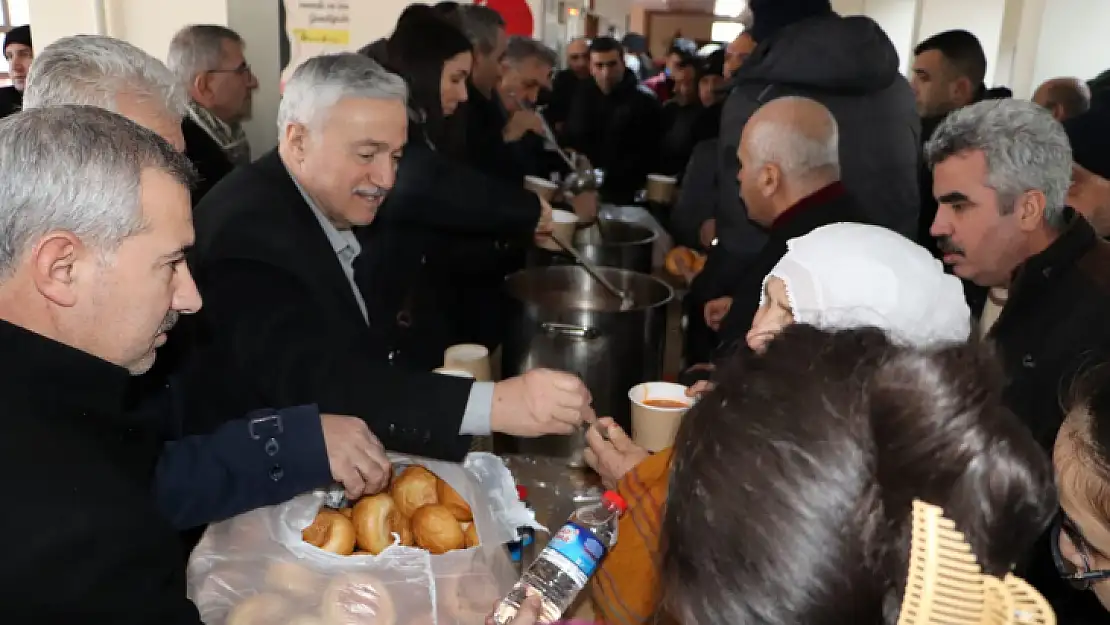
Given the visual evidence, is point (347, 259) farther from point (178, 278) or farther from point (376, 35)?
point (376, 35)

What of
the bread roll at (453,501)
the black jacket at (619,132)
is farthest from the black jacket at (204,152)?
the black jacket at (619,132)

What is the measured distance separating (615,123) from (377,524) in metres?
4.07

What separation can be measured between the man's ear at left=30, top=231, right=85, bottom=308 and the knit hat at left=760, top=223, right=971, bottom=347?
92cm

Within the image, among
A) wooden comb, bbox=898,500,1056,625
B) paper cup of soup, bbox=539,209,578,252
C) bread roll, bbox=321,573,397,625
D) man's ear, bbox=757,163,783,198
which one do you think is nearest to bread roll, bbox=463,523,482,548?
bread roll, bbox=321,573,397,625

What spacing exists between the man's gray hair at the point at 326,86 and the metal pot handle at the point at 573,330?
580 millimetres

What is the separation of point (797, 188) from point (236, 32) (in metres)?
2.31

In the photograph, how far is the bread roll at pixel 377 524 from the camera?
3.88 ft

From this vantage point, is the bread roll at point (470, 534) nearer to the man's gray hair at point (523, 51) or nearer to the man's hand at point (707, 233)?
the man's hand at point (707, 233)

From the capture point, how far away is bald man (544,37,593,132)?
18.6 ft

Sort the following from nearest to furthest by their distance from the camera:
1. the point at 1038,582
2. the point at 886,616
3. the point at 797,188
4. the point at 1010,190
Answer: the point at 886,616
the point at 1038,582
the point at 1010,190
the point at 797,188

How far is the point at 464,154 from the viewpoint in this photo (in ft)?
9.55

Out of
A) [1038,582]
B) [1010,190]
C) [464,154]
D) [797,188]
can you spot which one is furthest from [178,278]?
[464,154]

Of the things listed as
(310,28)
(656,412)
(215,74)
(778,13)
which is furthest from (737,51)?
(656,412)

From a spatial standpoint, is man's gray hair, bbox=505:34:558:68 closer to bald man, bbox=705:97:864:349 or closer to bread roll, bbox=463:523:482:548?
bald man, bbox=705:97:864:349
